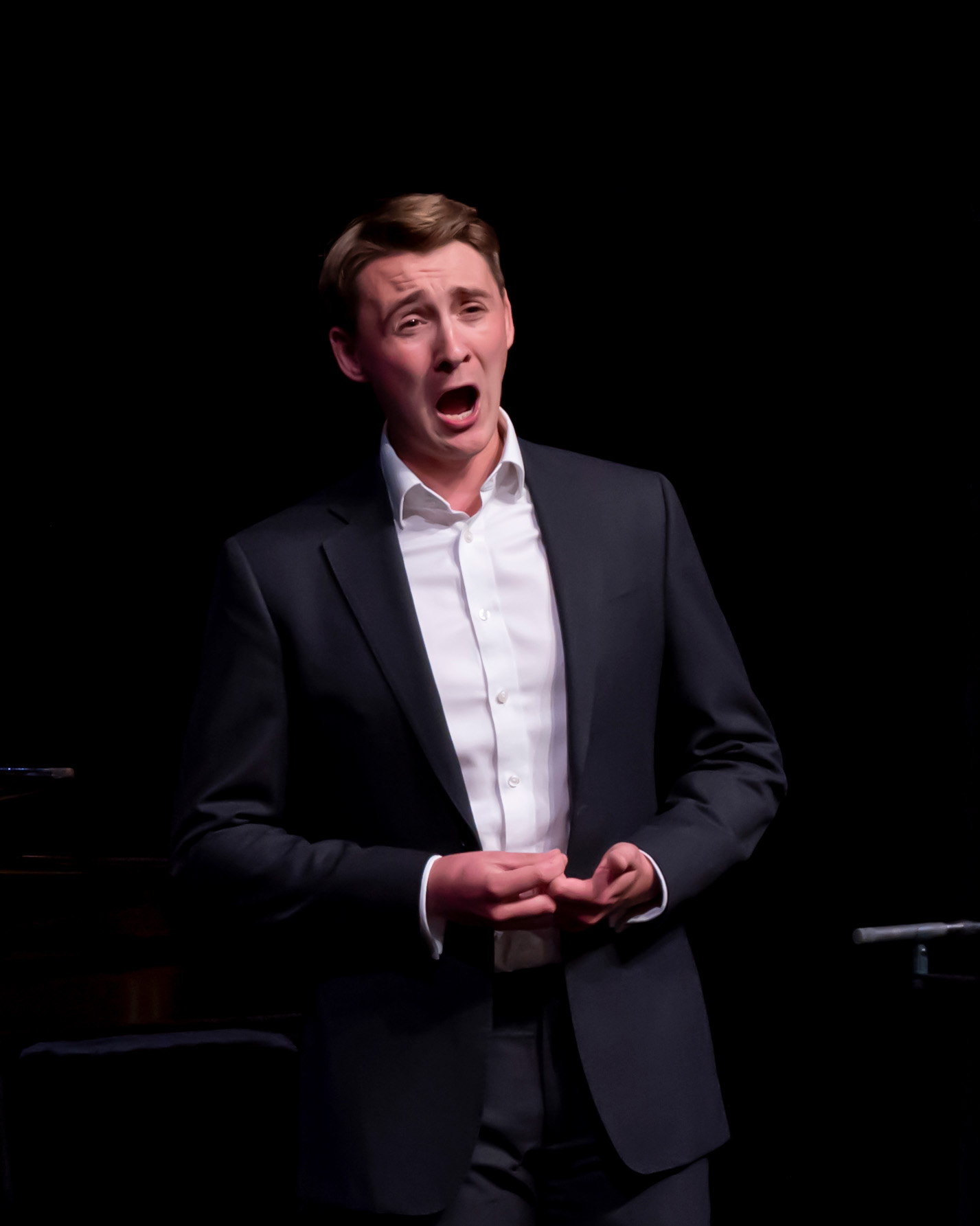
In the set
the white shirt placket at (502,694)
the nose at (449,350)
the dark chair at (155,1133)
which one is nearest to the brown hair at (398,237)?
the nose at (449,350)

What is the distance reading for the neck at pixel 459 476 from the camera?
5.45ft

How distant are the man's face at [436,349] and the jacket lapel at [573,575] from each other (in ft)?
0.27

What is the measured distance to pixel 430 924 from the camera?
143 cm

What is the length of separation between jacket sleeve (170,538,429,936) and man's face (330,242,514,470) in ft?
0.87

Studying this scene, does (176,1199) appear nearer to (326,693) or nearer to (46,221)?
(326,693)

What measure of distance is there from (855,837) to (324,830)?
1028 mm

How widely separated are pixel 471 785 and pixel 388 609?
219mm

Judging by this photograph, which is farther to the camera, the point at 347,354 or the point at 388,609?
the point at 347,354

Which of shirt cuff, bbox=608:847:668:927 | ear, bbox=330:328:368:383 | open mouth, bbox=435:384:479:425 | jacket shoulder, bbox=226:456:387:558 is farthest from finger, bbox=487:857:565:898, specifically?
ear, bbox=330:328:368:383

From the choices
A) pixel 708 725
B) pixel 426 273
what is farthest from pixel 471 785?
pixel 426 273

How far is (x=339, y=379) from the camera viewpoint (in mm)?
2939

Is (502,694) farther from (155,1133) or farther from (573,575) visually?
(155,1133)

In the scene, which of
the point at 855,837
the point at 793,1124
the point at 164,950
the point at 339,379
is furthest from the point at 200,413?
the point at 793,1124

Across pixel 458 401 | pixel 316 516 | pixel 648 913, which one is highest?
pixel 458 401
